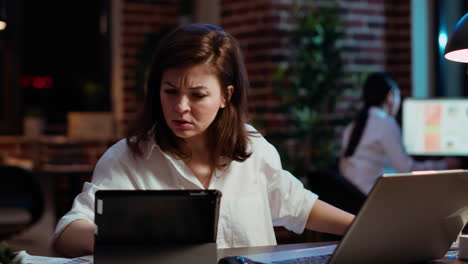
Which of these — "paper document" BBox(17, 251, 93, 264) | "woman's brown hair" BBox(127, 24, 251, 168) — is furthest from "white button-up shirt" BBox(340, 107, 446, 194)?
"paper document" BBox(17, 251, 93, 264)

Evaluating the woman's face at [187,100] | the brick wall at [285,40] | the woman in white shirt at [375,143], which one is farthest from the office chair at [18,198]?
the woman's face at [187,100]

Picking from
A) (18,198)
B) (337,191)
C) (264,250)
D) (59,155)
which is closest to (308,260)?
(264,250)

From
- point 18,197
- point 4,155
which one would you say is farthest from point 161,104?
point 4,155

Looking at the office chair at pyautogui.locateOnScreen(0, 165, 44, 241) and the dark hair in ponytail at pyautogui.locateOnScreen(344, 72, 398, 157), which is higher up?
the dark hair in ponytail at pyautogui.locateOnScreen(344, 72, 398, 157)

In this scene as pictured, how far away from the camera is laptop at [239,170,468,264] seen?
130 cm

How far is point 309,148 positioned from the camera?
15.8 feet

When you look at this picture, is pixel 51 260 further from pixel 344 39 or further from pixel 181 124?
pixel 344 39

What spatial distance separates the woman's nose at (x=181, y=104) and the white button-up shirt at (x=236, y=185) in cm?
19

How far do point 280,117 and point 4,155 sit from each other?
253 cm

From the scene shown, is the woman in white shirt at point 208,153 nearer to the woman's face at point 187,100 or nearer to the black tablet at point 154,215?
the woman's face at point 187,100

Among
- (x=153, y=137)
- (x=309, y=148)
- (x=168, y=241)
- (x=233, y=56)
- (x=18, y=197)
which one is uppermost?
(x=233, y=56)

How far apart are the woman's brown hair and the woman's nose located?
3.7 inches

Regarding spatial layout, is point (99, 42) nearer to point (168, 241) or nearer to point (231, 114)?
point (231, 114)

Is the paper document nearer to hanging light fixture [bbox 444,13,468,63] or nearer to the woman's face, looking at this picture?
the woman's face
